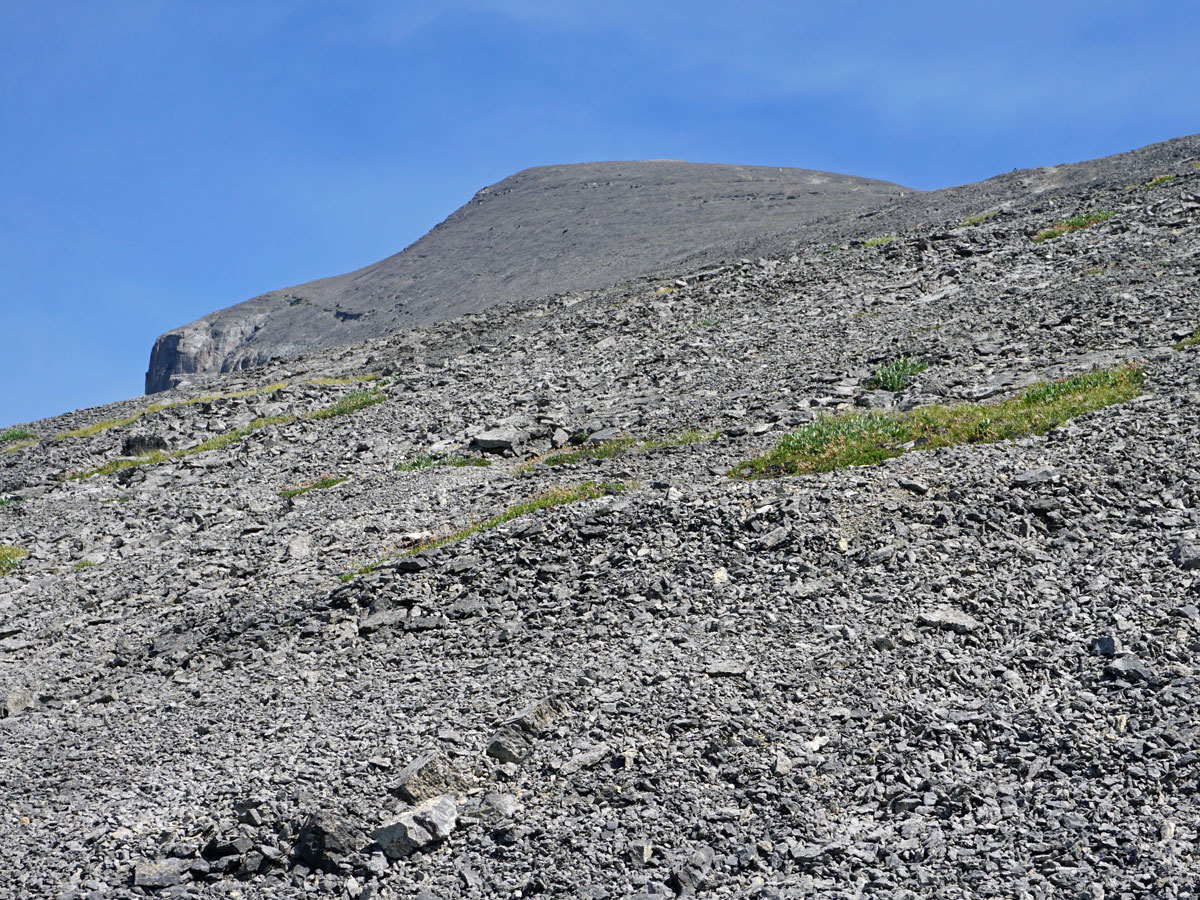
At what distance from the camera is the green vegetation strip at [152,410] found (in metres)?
34.9

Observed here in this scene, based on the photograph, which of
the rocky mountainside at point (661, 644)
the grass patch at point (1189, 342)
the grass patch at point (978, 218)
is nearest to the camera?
the rocky mountainside at point (661, 644)

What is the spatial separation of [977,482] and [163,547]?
55.7ft

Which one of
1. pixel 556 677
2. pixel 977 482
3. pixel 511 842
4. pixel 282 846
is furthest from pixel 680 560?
pixel 282 846

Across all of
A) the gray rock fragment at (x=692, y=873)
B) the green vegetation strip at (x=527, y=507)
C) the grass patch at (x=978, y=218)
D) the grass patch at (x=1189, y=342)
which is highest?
the grass patch at (x=978, y=218)

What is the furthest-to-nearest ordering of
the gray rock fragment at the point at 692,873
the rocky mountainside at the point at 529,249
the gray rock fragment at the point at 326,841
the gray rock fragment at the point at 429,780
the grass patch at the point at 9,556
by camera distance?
the rocky mountainside at the point at 529,249 → the grass patch at the point at 9,556 → the gray rock fragment at the point at 429,780 → the gray rock fragment at the point at 326,841 → the gray rock fragment at the point at 692,873

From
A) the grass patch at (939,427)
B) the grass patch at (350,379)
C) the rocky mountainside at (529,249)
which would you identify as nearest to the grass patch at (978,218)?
the grass patch at (939,427)

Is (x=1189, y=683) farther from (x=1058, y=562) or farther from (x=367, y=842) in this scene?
(x=367, y=842)

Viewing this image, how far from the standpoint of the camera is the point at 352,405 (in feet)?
101

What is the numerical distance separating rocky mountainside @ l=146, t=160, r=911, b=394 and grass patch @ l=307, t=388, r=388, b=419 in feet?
137

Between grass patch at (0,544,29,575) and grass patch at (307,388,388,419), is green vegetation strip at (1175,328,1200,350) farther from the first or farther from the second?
grass patch at (0,544,29,575)

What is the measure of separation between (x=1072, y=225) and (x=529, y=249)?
3022 inches

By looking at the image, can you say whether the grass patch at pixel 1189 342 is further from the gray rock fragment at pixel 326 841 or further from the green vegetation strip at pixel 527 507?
the gray rock fragment at pixel 326 841

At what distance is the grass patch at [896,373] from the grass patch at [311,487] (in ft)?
44.0

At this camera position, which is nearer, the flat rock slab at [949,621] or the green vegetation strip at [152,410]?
the flat rock slab at [949,621]
